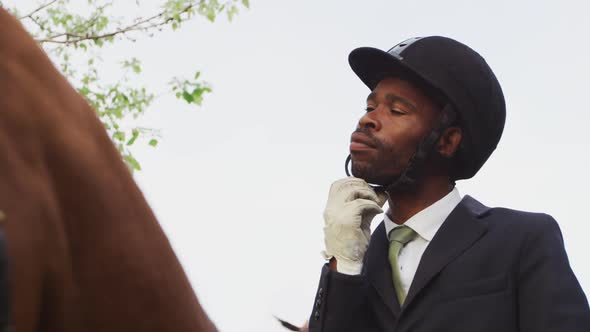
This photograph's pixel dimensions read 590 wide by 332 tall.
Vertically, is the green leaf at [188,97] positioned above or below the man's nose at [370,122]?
above

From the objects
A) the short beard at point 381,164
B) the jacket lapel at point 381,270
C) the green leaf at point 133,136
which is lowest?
the jacket lapel at point 381,270

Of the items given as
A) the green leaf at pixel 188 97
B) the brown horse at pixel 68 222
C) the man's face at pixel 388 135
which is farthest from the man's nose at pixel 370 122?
the green leaf at pixel 188 97

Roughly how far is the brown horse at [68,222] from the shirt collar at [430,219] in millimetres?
1796

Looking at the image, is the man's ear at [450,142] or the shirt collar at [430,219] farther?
the man's ear at [450,142]

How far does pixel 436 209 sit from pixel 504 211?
0.24m

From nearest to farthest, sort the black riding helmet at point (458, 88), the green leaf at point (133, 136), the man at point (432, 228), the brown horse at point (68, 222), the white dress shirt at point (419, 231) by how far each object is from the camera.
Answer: the brown horse at point (68, 222) < the man at point (432, 228) < the white dress shirt at point (419, 231) < the black riding helmet at point (458, 88) < the green leaf at point (133, 136)

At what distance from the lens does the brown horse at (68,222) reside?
0.85 metres

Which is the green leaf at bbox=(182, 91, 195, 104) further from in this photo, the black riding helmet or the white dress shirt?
the white dress shirt

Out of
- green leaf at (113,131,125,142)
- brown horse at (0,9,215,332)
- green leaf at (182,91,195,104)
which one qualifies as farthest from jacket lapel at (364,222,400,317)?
green leaf at (113,131,125,142)

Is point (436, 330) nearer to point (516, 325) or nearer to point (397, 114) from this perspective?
point (516, 325)

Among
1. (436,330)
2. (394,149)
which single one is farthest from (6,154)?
(394,149)

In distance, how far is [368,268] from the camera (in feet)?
9.24

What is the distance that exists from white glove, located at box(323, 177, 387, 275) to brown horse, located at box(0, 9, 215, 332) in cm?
171

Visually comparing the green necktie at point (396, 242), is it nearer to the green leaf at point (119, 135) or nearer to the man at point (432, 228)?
the man at point (432, 228)
